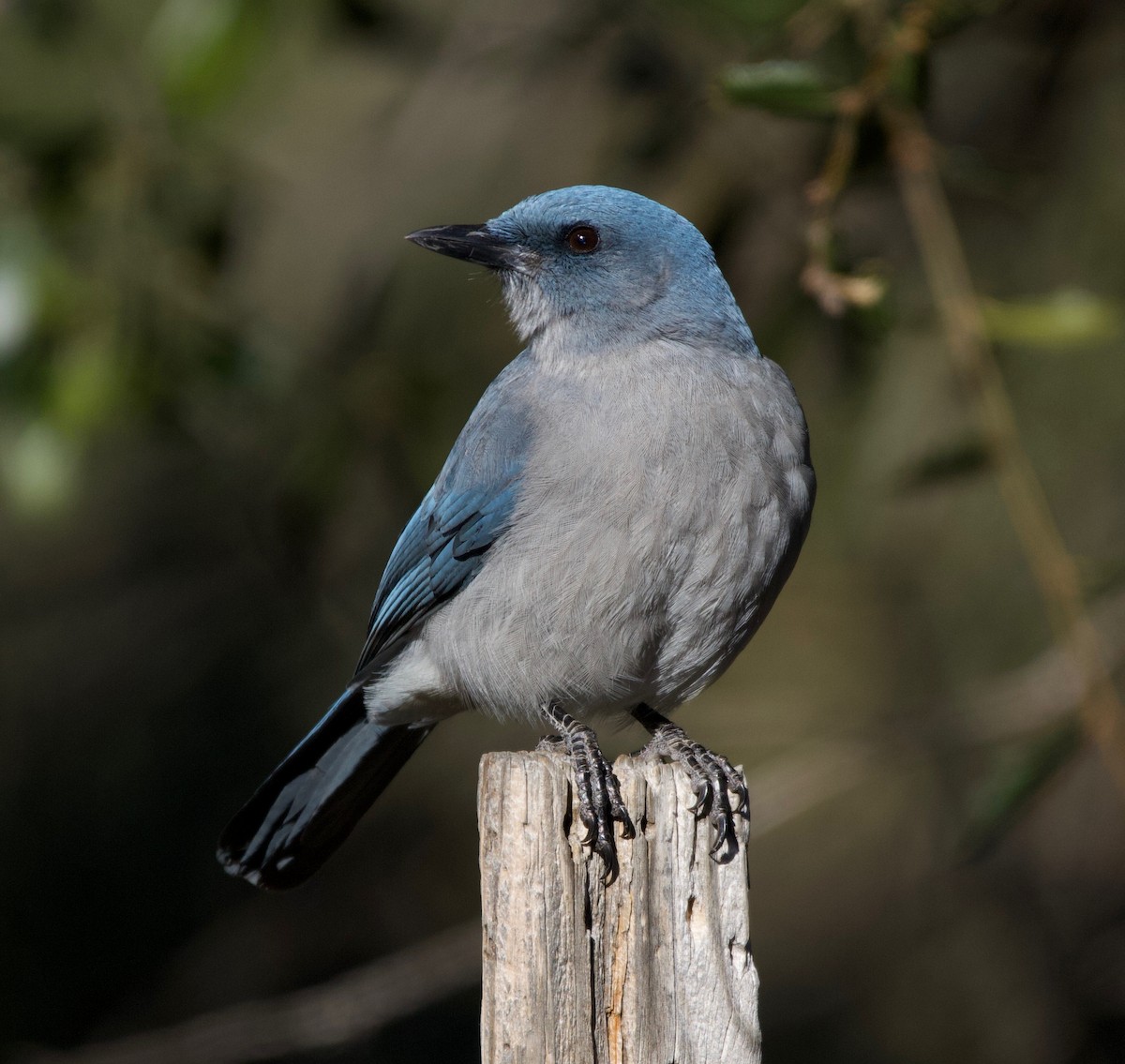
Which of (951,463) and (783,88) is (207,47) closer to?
(783,88)

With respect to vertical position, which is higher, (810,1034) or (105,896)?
(105,896)

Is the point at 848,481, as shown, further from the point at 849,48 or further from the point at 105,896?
the point at 105,896

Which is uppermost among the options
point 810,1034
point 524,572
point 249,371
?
point 249,371

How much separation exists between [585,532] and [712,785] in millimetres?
643

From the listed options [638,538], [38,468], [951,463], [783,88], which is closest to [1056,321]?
[951,463]

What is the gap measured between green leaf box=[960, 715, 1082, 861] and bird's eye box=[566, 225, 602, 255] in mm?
1834

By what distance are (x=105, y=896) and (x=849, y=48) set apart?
4.47 m

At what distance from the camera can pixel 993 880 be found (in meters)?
6.45

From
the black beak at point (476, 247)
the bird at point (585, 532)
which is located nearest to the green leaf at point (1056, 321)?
the bird at point (585, 532)

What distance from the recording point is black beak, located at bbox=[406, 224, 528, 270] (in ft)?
12.8

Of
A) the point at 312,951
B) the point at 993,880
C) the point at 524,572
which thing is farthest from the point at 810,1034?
the point at 524,572

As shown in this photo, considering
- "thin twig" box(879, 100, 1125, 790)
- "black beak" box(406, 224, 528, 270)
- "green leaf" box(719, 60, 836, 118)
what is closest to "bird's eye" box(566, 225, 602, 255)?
"black beak" box(406, 224, 528, 270)

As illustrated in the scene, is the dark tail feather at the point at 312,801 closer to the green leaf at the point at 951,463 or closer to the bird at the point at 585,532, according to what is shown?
the bird at the point at 585,532

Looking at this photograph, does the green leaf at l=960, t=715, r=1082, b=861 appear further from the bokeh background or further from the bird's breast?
the bird's breast
